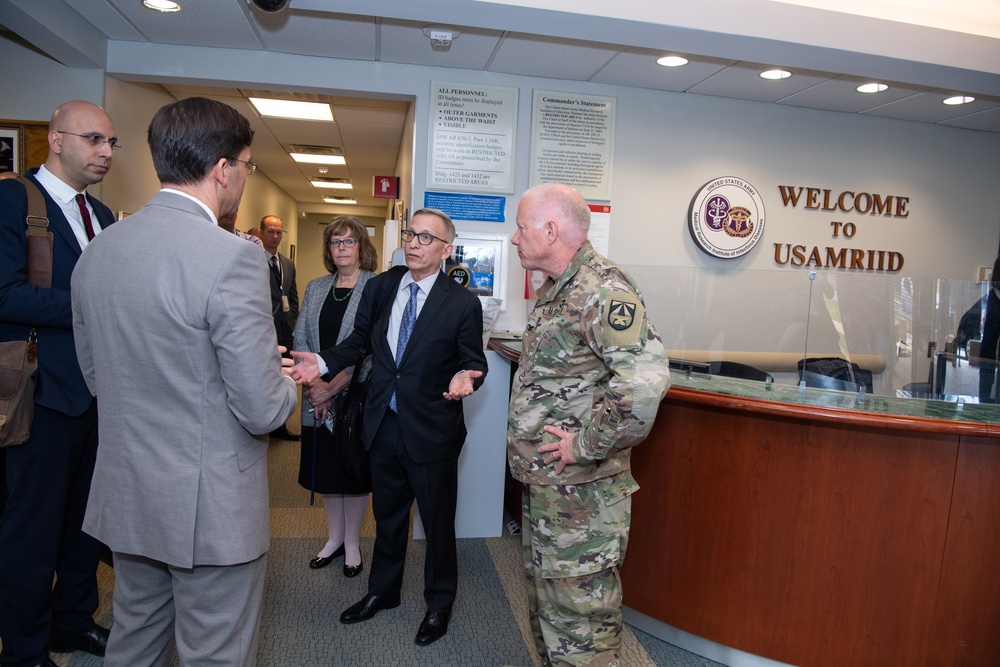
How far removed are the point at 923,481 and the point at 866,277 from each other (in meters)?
0.92

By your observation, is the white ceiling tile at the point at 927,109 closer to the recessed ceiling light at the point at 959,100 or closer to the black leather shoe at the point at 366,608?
the recessed ceiling light at the point at 959,100

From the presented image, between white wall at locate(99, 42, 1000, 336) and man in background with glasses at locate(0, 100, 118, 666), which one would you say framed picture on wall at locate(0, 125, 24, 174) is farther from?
man in background with glasses at locate(0, 100, 118, 666)

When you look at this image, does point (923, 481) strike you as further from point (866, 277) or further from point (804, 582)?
point (866, 277)

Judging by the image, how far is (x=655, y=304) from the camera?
129 inches

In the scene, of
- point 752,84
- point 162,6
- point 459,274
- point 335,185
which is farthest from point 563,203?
point 335,185

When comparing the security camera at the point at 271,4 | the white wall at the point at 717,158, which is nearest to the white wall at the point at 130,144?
the white wall at the point at 717,158

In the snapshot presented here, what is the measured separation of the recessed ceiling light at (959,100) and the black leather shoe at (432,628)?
444 centimetres

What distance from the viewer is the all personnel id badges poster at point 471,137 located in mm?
3982

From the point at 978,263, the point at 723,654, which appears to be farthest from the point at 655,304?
the point at 978,263

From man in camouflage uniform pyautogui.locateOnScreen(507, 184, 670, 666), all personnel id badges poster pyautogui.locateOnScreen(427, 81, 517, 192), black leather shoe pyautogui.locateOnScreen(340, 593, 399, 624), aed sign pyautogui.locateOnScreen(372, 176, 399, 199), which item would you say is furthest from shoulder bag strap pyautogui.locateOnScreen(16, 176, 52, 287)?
aed sign pyautogui.locateOnScreen(372, 176, 399, 199)

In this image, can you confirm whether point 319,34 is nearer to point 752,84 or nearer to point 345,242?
point 345,242

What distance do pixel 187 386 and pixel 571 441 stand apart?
1027 mm

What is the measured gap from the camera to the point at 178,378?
4.39 feet

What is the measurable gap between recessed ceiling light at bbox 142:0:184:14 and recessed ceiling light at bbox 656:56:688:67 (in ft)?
8.57
